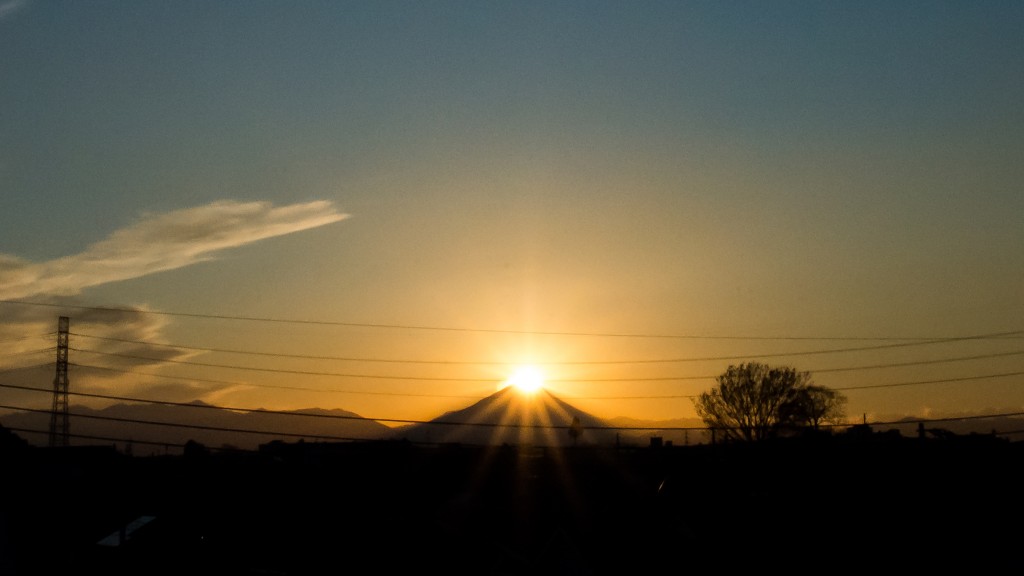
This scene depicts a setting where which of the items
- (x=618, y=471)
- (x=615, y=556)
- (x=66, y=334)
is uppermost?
(x=66, y=334)

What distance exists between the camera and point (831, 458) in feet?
239

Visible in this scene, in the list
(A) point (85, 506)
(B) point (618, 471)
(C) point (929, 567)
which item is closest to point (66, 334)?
(A) point (85, 506)

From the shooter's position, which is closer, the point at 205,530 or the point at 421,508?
the point at 205,530

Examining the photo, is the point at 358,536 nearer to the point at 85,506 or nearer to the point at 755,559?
the point at 85,506

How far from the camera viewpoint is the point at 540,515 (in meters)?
60.7

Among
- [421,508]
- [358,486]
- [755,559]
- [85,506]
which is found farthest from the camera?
[358,486]

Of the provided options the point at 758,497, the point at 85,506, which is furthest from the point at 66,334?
the point at 758,497

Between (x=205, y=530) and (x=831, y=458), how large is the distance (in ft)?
146

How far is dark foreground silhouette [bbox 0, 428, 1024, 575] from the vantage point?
48750mm

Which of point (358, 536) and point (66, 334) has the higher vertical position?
point (66, 334)

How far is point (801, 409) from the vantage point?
114 meters

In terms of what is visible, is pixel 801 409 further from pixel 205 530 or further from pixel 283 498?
pixel 205 530

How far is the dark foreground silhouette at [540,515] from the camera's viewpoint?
160 ft

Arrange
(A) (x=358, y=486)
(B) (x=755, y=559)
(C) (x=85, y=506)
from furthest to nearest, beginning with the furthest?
(A) (x=358, y=486)
(C) (x=85, y=506)
(B) (x=755, y=559)
